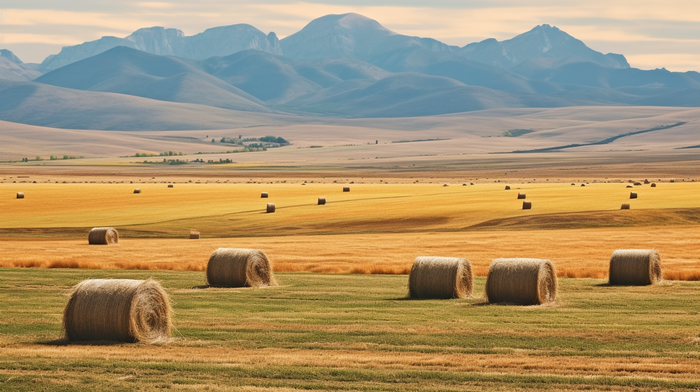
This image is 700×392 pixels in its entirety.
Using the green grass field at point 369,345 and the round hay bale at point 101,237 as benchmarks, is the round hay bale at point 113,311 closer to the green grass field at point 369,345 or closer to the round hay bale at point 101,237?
the green grass field at point 369,345

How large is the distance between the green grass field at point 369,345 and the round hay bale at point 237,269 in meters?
0.95

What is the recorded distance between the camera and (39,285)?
2455 cm

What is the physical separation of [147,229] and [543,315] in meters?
34.9

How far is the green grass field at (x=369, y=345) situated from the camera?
13.1 meters

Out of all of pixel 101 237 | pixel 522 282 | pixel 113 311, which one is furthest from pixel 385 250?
pixel 113 311

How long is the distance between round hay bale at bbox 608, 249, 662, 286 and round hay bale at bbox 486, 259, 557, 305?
15.9 feet

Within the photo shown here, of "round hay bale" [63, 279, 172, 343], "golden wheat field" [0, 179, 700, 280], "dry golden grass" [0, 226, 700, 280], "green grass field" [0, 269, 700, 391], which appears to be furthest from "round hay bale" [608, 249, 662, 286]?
"round hay bale" [63, 279, 172, 343]

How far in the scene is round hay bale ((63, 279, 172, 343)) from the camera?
1517 cm

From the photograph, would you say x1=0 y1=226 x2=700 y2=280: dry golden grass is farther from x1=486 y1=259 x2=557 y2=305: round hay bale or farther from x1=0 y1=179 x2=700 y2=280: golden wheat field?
x1=486 y1=259 x2=557 y2=305: round hay bale

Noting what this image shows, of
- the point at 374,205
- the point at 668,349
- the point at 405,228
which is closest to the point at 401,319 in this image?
the point at 668,349

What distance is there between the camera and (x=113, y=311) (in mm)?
15250

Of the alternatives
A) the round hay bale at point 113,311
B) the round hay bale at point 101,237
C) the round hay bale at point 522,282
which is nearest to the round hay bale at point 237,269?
the round hay bale at point 522,282

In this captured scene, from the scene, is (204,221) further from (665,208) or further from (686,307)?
(686,307)

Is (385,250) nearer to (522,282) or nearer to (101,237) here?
(101,237)
